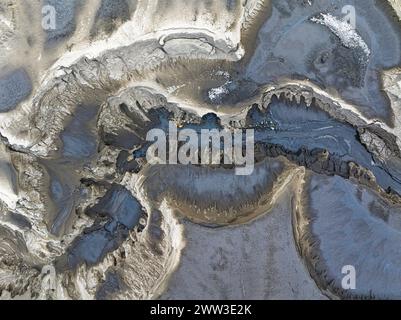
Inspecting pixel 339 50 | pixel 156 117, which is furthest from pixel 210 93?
pixel 339 50

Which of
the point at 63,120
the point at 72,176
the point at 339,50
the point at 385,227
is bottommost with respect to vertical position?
the point at 385,227

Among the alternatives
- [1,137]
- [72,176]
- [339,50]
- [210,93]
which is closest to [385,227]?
[339,50]

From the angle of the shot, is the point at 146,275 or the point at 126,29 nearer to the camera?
the point at 146,275

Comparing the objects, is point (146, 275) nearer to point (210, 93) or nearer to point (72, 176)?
→ point (72, 176)

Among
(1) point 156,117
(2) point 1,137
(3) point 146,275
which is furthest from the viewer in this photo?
(1) point 156,117

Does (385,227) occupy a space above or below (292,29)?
below

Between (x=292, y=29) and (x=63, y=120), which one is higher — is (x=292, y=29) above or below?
above

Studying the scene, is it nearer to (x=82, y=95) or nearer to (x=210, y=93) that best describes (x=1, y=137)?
(x=82, y=95)
